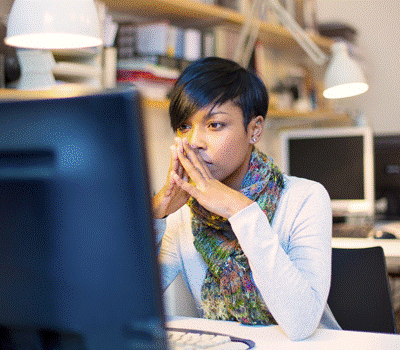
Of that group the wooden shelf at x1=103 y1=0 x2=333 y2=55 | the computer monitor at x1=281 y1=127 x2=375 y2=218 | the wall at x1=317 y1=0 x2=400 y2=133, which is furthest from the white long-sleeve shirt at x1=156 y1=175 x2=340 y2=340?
the wall at x1=317 y1=0 x2=400 y2=133

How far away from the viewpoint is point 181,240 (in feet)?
4.36

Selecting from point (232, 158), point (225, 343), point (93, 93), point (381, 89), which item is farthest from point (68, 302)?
point (381, 89)

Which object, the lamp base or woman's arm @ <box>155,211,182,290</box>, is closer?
woman's arm @ <box>155,211,182,290</box>

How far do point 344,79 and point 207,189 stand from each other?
1313 mm

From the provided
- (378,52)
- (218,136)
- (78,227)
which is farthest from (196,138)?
(378,52)

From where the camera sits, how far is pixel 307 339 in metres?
0.94

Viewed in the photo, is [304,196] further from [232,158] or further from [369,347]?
[369,347]

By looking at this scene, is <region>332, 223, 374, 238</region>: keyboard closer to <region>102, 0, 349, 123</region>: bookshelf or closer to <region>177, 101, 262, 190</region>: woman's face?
<region>102, 0, 349, 123</region>: bookshelf

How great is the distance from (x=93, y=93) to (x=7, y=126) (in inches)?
3.7

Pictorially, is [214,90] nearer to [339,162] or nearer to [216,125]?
[216,125]

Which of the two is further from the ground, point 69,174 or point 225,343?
point 69,174

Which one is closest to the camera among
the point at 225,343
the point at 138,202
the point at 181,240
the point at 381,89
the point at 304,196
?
the point at 138,202

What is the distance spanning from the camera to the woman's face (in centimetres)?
117

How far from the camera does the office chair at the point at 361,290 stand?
1294 mm
